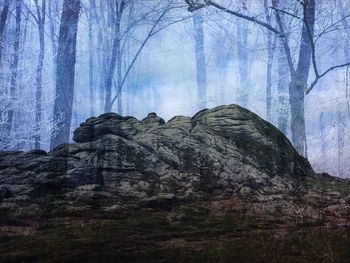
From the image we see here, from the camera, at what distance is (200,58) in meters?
4.92

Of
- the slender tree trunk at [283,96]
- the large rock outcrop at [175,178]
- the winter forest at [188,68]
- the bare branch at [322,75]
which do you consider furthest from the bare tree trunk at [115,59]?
the bare branch at [322,75]

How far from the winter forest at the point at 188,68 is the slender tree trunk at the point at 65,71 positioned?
0.01 meters

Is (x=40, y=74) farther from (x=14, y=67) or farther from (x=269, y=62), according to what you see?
(x=269, y=62)

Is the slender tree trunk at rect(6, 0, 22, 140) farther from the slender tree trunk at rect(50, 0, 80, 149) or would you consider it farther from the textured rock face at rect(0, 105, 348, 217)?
the textured rock face at rect(0, 105, 348, 217)

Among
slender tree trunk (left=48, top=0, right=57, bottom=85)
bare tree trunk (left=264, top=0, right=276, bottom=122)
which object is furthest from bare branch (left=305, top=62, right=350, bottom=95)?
slender tree trunk (left=48, top=0, right=57, bottom=85)

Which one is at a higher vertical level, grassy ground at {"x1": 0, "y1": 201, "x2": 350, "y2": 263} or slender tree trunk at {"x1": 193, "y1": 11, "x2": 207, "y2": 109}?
slender tree trunk at {"x1": 193, "y1": 11, "x2": 207, "y2": 109}

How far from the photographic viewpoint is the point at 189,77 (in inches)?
191

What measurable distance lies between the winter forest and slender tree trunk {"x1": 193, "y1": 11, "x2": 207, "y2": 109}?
0.04 ft

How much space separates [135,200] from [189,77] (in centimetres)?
179

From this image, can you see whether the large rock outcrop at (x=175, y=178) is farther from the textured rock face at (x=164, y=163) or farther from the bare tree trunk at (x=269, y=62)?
the bare tree trunk at (x=269, y=62)

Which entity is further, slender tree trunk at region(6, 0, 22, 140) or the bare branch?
slender tree trunk at region(6, 0, 22, 140)

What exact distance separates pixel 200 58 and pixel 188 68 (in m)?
0.21

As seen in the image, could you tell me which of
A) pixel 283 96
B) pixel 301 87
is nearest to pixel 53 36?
pixel 283 96

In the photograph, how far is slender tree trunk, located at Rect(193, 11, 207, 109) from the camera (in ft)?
15.7
